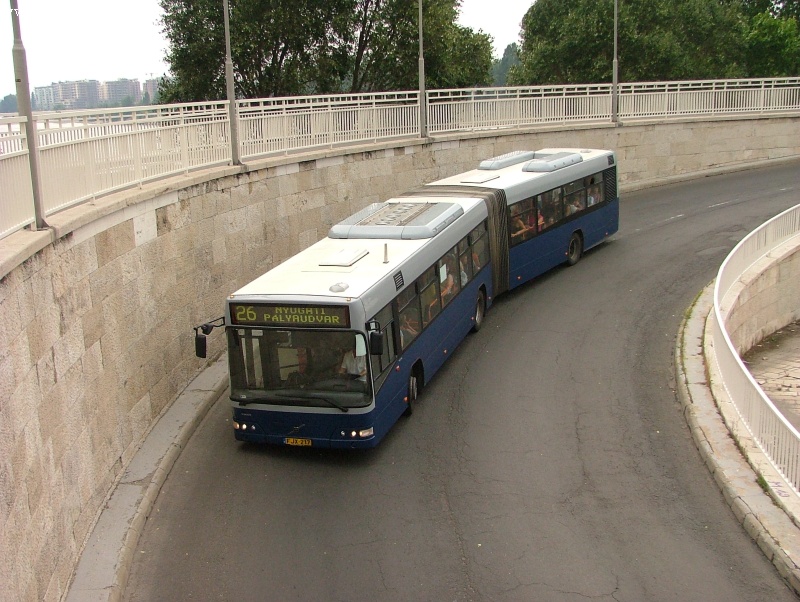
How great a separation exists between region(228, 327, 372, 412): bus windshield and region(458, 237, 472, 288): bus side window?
4964 mm

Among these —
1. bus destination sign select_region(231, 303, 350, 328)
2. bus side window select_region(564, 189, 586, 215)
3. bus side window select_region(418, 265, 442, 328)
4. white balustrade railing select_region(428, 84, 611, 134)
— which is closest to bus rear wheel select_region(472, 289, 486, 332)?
bus side window select_region(418, 265, 442, 328)

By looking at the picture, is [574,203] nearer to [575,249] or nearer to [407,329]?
[575,249]

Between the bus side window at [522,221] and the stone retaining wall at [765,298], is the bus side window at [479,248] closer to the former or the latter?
the bus side window at [522,221]

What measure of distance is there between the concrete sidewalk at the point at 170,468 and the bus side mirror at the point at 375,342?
3.06 metres

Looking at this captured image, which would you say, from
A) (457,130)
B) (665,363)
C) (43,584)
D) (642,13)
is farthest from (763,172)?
(43,584)

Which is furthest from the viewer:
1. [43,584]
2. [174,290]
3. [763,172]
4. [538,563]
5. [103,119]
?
[763,172]

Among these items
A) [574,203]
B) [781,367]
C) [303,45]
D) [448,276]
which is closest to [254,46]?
[303,45]

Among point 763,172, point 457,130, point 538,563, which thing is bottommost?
point 538,563

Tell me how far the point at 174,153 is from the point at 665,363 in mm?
8521

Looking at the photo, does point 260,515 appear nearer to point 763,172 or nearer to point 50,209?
point 50,209

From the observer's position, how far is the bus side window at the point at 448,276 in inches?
594

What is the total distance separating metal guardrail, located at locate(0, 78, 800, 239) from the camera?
33.3 feet

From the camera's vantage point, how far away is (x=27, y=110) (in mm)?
9336

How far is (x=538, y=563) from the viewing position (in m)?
9.56
